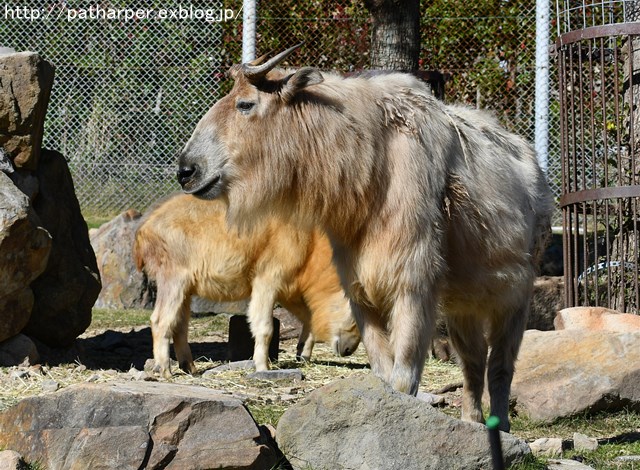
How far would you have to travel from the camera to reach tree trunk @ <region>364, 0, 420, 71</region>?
8234 mm

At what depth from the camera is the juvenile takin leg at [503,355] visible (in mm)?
5172

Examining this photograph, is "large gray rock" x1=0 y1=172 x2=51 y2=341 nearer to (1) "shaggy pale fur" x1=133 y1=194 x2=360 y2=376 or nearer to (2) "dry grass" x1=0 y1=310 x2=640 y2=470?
(2) "dry grass" x1=0 y1=310 x2=640 y2=470

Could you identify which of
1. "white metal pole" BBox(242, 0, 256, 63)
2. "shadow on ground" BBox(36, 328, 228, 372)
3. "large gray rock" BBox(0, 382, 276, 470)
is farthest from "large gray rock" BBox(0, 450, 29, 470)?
"white metal pole" BBox(242, 0, 256, 63)

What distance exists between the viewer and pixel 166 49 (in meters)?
11.9

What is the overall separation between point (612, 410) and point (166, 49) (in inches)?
307

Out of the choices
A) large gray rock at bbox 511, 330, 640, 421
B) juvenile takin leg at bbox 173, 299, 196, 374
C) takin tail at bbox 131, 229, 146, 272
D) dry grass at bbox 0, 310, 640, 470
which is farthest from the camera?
takin tail at bbox 131, 229, 146, 272

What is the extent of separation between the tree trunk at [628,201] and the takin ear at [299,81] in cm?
375

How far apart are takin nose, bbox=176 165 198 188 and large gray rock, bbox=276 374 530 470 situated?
1.27 meters

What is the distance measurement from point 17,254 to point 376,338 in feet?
9.56

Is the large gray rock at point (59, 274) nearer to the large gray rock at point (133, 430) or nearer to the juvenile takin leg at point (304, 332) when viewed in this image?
the juvenile takin leg at point (304, 332)

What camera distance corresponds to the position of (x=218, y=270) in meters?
7.97

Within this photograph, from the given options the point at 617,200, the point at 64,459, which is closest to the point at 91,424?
the point at 64,459

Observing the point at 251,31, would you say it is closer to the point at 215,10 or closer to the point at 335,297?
the point at 215,10

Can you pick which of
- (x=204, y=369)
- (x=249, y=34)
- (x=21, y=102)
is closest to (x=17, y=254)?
(x=21, y=102)
